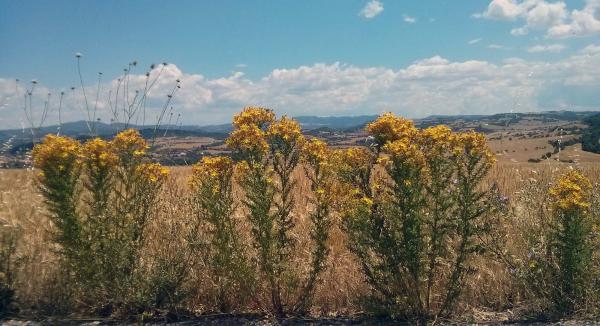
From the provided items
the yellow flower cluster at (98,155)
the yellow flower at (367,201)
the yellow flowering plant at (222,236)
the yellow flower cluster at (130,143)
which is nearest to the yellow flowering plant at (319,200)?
the yellow flower at (367,201)

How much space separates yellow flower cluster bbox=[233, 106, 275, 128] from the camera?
531cm

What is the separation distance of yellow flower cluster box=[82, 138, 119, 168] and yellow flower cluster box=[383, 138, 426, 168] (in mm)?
3168

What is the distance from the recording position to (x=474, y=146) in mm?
4719

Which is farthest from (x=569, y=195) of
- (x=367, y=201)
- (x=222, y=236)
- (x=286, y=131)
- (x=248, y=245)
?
(x=222, y=236)

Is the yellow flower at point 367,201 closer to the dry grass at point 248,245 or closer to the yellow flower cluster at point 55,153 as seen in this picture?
the dry grass at point 248,245

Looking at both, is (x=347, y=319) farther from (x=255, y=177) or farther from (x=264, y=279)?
(x=255, y=177)

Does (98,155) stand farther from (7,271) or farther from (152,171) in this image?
(7,271)

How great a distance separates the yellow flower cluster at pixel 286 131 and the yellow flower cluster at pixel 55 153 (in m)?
2.20

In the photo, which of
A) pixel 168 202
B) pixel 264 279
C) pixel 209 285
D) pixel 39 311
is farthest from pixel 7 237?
pixel 264 279

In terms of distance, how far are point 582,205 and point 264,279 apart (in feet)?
11.5

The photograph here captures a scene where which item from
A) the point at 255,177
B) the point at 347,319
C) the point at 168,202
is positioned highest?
the point at 255,177

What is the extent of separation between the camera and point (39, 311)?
18.1 feet

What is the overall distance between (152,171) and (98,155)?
2.12 ft

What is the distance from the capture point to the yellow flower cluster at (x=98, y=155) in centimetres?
524
